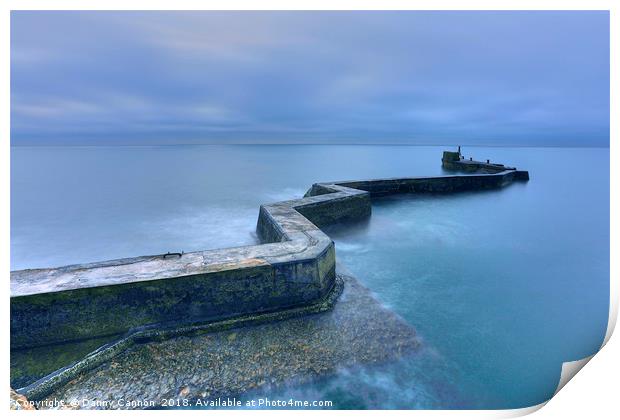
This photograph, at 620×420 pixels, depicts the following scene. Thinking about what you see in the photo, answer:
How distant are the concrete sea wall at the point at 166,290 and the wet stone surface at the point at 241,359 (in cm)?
31

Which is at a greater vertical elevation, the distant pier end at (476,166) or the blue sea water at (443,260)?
the distant pier end at (476,166)

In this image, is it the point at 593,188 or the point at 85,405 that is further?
the point at 593,188

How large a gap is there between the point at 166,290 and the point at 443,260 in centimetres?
557

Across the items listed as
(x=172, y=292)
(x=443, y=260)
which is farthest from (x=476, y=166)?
(x=172, y=292)

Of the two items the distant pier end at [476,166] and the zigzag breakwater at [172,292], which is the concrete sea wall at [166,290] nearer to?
the zigzag breakwater at [172,292]

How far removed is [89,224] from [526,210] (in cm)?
1593

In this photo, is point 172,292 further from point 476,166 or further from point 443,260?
point 476,166

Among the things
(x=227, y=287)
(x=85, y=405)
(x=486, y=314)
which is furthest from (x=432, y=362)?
(x=85, y=405)

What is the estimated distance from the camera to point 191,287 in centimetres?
375

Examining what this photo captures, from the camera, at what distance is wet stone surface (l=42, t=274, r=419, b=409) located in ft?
9.86

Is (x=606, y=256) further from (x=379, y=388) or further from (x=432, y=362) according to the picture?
(x=379, y=388)

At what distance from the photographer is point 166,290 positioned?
365 centimetres

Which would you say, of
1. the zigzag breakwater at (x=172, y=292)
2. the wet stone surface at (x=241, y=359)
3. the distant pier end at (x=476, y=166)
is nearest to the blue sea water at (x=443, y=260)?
the wet stone surface at (x=241, y=359)

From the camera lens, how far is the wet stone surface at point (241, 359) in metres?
3.01
